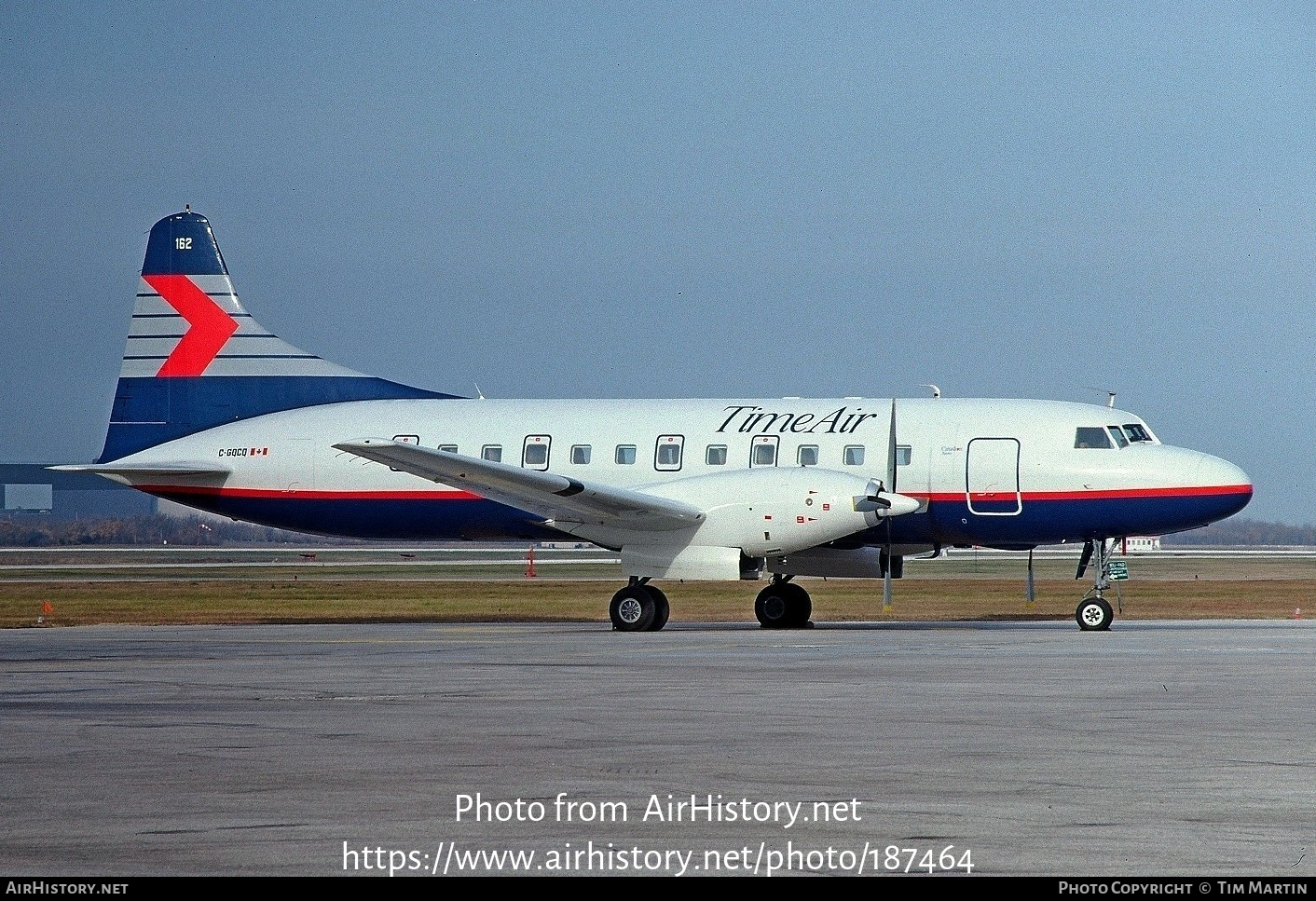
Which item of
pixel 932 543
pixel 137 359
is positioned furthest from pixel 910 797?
pixel 137 359

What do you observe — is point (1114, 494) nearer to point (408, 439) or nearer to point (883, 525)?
point (883, 525)

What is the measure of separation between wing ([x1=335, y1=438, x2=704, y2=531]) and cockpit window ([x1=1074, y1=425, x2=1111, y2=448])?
270 inches

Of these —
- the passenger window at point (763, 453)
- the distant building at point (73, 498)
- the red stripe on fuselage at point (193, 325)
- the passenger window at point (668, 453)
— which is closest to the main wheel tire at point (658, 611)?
the passenger window at point (668, 453)

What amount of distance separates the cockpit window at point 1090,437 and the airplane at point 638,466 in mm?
33

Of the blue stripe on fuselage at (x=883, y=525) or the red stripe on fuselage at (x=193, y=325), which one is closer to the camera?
the blue stripe on fuselage at (x=883, y=525)

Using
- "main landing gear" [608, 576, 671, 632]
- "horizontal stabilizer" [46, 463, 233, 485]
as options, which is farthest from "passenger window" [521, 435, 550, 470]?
"horizontal stabilizer" [46, 463, 233, 485]

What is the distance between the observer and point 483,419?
32.8 meters

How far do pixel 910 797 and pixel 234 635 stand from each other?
19.7 m

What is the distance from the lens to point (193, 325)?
35531 mm

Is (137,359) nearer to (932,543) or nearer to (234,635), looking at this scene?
(234,635)

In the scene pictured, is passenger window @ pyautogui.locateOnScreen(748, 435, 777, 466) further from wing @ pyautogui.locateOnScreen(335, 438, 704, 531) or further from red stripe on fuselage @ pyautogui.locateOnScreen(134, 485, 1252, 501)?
red stripe on fuselage @ pyautogui.locateOnScreen(134, 485, 1252, 501)

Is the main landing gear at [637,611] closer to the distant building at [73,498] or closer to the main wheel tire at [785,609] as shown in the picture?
the main wheel tire at [785,609]

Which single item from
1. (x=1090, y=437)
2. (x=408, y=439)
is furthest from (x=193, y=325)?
(x=1090, y=437)

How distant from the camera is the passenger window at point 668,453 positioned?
102 feet
